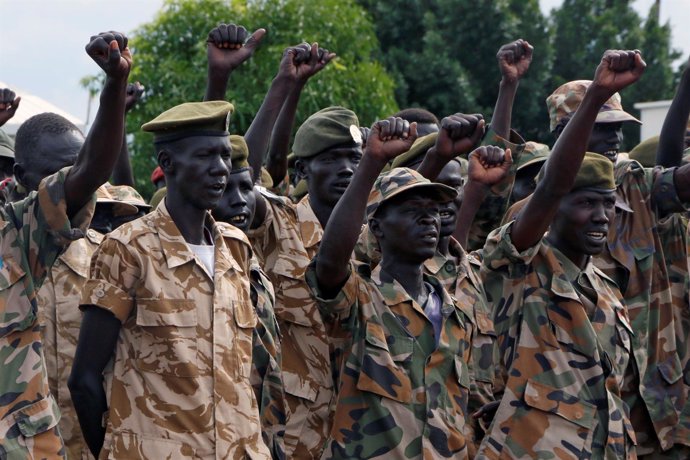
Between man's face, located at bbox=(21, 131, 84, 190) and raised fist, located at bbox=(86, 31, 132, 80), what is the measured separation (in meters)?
1.20

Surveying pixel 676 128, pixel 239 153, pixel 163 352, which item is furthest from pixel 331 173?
pixel 163 352

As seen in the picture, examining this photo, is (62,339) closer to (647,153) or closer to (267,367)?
(267,367)

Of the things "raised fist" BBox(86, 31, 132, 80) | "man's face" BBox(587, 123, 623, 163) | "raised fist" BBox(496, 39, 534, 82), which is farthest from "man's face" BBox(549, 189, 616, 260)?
"raised fist" BBox(86, 31, 132, 80)

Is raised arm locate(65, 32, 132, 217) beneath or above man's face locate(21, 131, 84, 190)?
above

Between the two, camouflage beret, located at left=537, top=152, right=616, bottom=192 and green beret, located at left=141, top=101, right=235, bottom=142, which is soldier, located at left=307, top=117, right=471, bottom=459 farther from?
camouflage beret, located at left=537, top=152, right=616, bottom=192

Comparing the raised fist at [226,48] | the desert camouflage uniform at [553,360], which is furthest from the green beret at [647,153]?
the raised fist at [226,48]

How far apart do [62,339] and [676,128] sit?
3.49 meters

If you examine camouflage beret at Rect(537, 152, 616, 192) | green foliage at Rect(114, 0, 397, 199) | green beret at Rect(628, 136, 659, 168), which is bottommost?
green foliage at Rect(114, 0, 397, 199)

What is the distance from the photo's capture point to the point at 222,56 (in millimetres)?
6434

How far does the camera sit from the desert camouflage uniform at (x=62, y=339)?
226 inches

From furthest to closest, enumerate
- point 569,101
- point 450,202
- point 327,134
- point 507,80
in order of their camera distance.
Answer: point 569,101 → point 507,80 → point 327,134 → point 450,202

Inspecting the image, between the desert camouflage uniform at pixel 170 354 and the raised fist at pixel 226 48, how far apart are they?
1.75 metres

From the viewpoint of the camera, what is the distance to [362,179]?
5059 mm

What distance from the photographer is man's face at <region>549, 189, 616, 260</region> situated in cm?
582
